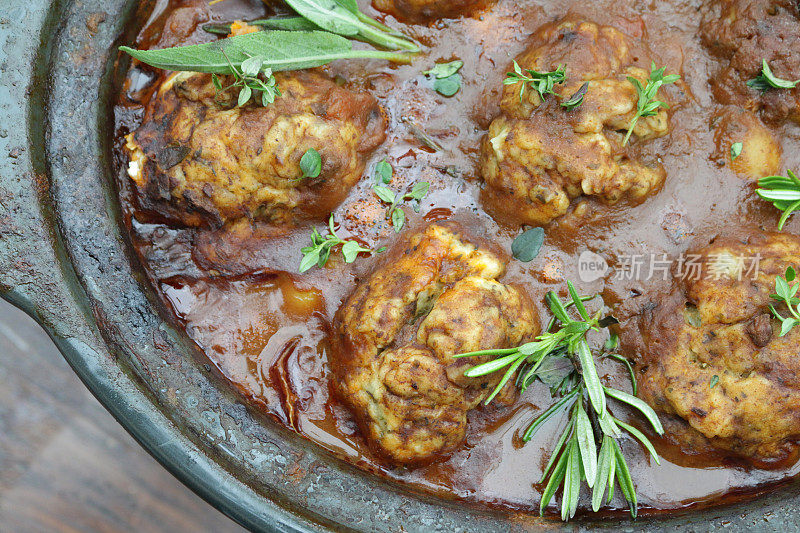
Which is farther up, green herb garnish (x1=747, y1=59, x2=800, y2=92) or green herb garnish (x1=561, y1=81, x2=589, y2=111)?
green herb garnish (x1=561, y1=81, x2=589, y2=111)

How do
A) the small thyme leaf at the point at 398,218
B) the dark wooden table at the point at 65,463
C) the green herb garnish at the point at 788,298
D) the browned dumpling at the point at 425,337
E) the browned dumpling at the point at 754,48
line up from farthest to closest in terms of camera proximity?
the dark wooden table at the point at 65,463 → the small thyme leaf at the point at 398,218 → the browned dumpling at the point at 754,48 → the browned dumpling at the point at 425,337 → the green herb garnish at the point at 788,298

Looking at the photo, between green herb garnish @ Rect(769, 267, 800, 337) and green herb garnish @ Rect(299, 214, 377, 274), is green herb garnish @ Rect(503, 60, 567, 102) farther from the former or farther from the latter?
green herb garnish @ Rect(769, 267, 800, 337)

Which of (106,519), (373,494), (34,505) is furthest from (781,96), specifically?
(34,505)

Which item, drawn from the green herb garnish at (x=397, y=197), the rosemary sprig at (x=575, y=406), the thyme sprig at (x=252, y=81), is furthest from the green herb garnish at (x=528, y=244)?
the thyme sprig at (x=252, y=81)

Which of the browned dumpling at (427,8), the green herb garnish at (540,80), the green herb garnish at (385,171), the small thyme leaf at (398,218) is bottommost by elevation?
the small thyme leaf at (398,218)

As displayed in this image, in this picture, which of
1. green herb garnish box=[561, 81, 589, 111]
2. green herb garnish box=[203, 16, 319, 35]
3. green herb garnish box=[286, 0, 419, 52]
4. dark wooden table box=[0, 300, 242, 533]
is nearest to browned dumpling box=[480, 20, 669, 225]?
green herb garnish box=[561, 81, 589, 111]

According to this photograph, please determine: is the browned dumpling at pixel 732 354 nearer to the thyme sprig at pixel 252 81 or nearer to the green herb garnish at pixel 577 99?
the green herb garnish at pixel 577 99

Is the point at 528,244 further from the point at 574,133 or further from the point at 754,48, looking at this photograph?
the point at 754,48
